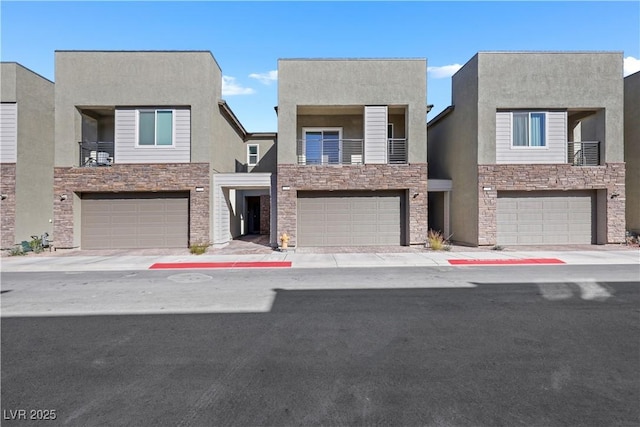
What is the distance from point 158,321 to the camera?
18.0 feet

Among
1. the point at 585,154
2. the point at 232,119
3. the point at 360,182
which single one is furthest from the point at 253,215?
the point at 585,154

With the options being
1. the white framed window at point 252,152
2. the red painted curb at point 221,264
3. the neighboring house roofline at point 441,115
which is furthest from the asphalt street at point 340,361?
the white framed window at point 252,152

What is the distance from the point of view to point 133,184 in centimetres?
1474

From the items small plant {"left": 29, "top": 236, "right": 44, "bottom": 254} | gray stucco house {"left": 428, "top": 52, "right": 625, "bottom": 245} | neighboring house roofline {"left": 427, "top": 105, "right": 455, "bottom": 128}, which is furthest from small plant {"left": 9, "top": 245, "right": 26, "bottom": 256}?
neighboring house roofline {"left": 427, "top": 105, "right": 455, "bottom": 128}

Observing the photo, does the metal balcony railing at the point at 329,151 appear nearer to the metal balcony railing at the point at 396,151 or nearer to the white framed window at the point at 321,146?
the white framed window at the point at 321,146

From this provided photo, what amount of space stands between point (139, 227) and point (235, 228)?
5441 millimetres

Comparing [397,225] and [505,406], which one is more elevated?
[397,225]

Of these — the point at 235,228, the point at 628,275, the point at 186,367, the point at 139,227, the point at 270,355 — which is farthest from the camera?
the point at 235,228

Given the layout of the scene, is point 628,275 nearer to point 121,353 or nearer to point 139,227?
point 121,353

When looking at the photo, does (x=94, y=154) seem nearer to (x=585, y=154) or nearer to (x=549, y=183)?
(x=549, y=183)

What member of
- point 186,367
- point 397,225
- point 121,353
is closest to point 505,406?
point 186,367

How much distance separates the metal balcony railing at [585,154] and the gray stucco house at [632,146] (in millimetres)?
2845

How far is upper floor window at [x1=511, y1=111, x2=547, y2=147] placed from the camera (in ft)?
50.2

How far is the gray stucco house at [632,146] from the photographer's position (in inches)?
653
